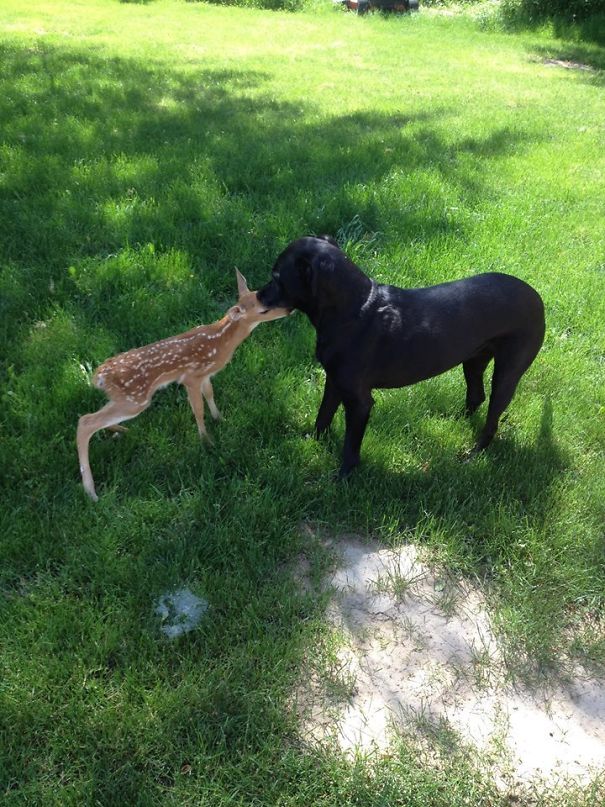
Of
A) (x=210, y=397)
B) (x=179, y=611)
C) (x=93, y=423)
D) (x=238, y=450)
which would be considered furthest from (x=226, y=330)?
(x=179, y=611)

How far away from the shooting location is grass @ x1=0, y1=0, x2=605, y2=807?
2311mm

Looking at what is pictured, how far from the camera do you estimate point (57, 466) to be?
3.29 m

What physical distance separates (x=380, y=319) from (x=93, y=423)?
1.43m

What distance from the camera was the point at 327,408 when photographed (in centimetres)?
356

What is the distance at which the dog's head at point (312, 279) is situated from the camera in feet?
9.78

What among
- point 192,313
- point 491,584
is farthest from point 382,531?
point 192,313

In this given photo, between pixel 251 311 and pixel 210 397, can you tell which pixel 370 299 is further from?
pixel 210 397

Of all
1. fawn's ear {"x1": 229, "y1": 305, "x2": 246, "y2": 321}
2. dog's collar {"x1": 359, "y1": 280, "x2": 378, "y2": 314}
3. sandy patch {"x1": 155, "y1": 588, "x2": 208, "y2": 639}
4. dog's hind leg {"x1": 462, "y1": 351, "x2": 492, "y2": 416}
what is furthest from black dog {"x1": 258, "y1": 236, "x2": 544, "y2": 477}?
sandy patch {"x1": 155, "y1": 588, "x2": 208, "y2": 639}

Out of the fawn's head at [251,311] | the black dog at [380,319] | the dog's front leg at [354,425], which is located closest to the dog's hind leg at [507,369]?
the black dog at [380,319]

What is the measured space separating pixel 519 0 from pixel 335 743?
1985 cm

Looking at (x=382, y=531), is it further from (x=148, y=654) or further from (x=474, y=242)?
(x=474, y=242)

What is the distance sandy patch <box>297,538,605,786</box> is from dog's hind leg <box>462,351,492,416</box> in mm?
1281

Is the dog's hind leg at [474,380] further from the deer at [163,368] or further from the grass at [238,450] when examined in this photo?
→ the deer at [163,368]

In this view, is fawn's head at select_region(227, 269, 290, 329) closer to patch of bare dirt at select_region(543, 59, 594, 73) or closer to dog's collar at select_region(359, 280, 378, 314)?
dog's collar at select_region(359, 280, 378, 314)
